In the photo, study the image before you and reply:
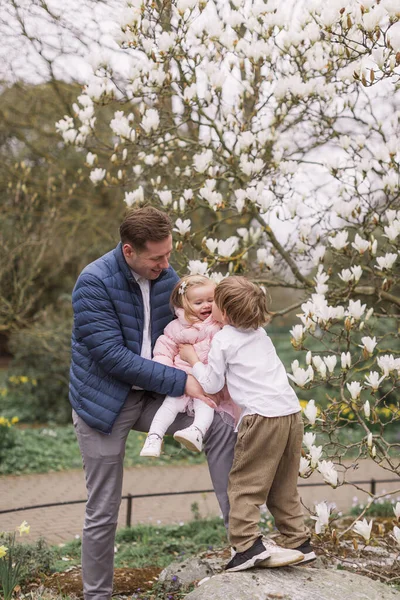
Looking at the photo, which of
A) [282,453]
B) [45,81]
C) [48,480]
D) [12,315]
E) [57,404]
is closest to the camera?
[282,453]

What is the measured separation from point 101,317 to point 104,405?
0.44 m

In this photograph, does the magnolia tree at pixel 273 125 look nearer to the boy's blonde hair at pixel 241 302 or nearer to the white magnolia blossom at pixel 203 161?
the white magnolia blossom at pixel 203 161

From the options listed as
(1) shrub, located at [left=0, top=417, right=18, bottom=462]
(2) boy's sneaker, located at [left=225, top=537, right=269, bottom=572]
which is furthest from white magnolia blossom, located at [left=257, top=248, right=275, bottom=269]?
(1) shrub, located at [left=0, top=417, right=18, bottom=462]

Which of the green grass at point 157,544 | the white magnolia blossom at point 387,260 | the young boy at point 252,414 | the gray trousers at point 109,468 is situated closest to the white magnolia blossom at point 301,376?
the young boy at point 252,414

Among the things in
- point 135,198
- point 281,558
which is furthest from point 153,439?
point 135,198

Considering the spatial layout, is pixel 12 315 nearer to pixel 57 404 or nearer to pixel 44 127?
pixel 57 404

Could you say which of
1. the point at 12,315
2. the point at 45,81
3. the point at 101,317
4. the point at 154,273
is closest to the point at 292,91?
the point at 154,273

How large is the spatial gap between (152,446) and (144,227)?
1.05 m

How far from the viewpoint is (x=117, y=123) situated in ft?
16.8

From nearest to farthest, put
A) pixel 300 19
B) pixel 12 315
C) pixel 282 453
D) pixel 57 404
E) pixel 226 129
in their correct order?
pixel 282 453 → pixel 300 19 → pixel 226 129 → pixel 12 315 → pixel 57 404

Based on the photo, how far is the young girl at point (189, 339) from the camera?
3.48m

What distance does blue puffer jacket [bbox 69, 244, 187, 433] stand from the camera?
344 cm

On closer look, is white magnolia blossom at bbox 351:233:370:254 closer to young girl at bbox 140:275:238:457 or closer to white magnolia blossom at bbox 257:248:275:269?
white magnolia blossom at bbox 257:248:275:269

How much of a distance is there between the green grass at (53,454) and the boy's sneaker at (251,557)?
5.56 metres
